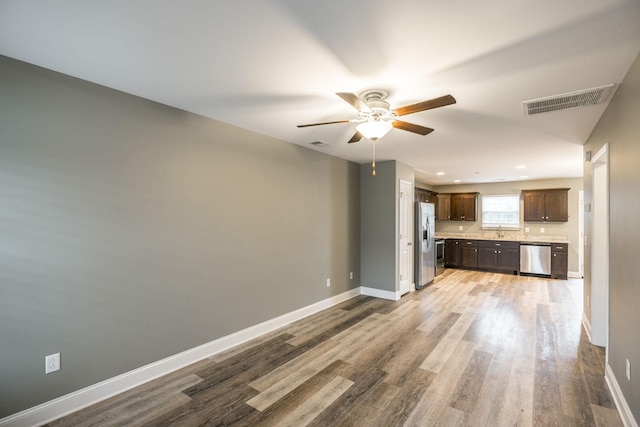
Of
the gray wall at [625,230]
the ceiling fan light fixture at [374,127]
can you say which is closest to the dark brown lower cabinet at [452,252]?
the gray wall at [625,230]

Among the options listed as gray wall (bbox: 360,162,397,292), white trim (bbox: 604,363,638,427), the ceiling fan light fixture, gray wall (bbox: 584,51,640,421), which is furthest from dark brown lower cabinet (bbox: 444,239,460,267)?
the ceiling fan light fixture

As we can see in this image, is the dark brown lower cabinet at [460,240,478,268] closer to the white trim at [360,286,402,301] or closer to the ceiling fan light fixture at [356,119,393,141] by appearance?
the white trim at [360,286,402,301]

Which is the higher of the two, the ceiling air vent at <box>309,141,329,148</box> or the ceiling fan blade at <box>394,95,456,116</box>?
the ceiling air vent at <box>309,141,329,148</box>

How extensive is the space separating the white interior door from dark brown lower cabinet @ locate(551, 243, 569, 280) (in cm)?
395

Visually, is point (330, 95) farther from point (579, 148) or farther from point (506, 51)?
point (579, 148)

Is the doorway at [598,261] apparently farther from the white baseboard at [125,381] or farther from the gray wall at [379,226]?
the white baseboard at [125,381]

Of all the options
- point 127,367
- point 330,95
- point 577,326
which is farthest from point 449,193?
point 127,367

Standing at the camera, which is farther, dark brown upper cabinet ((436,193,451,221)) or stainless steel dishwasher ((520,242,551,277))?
dark brown upper cabinet ((436,193,451,221))

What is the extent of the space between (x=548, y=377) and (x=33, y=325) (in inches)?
169

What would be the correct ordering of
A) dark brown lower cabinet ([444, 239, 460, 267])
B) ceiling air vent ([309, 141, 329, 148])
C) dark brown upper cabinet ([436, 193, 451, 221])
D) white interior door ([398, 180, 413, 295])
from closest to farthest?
ceiling air vent ([309, 141, 329, 148])
white interior door ([398, 180, 413, 295])
dark brown lower cabinet ([444, 239, 460, 267])
dark brown upper cabinet ([436, 193, 451, 221])

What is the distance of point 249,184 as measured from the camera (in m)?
3.60

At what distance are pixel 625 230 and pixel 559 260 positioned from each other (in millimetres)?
6061

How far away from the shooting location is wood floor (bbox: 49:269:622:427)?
220 cm

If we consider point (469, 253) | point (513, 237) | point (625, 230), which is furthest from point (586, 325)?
point (513, 237)
